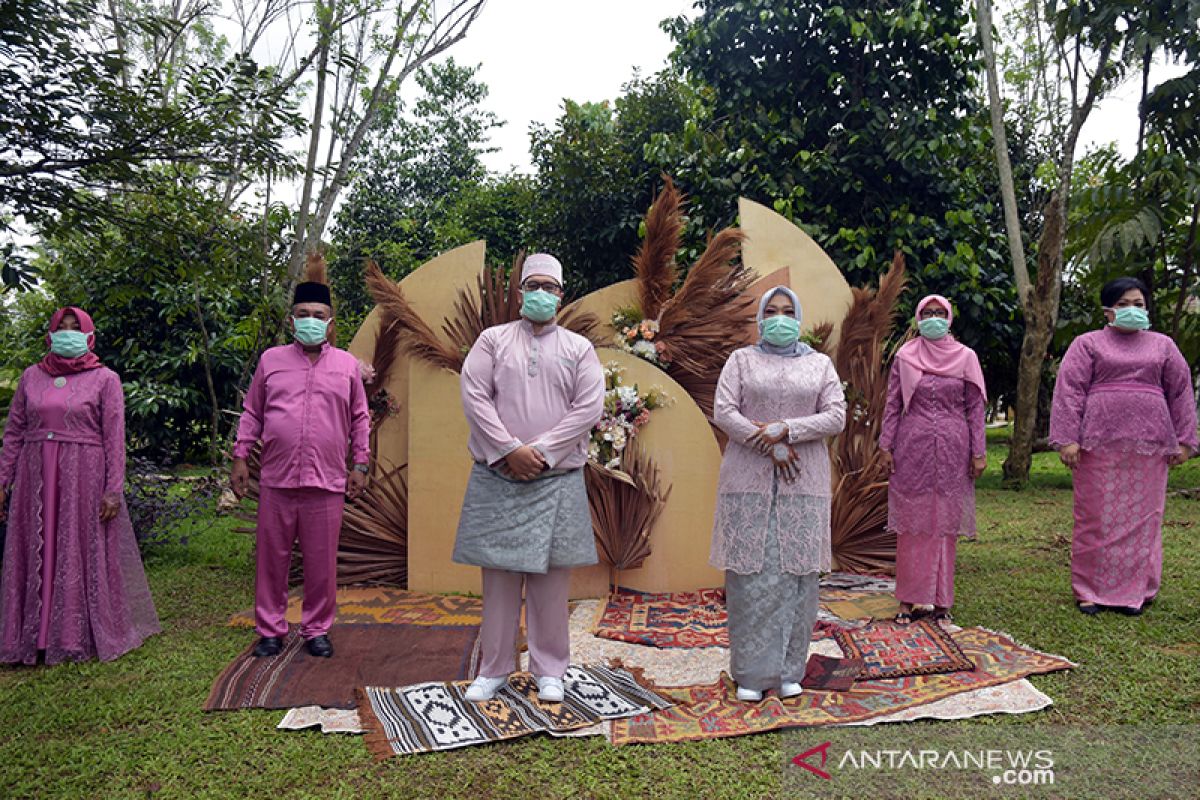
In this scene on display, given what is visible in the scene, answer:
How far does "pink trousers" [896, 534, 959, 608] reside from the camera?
4582 mm

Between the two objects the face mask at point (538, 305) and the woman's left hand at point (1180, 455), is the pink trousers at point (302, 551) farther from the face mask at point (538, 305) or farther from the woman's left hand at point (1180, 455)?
the woman's left hand at point (1180, 455)

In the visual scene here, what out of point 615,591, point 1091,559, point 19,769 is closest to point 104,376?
point 19,769

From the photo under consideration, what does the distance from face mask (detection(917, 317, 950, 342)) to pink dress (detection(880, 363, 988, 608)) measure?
0.70 ft

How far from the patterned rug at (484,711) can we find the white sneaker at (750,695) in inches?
11.8

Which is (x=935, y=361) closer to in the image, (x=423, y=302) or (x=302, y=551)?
(x=423, y=302)

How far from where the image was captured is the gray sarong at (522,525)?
3438 millimetres

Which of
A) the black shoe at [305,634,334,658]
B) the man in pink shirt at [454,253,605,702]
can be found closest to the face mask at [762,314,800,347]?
the man in pink shirt at [454,253,605,702]

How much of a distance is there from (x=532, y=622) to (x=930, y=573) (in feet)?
7.22

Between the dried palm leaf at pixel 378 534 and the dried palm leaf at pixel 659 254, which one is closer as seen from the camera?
the dried palm leaf at pixel 378 534

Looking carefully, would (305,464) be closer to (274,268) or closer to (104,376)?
(104,376)

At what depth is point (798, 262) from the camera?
618 cm

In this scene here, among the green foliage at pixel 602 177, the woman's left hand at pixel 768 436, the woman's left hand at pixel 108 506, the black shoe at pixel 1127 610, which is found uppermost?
the green foliage at pixel 602 177

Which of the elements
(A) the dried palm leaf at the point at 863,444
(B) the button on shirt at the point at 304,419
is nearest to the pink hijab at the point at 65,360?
(B) the button on shirt at the point at 304,419

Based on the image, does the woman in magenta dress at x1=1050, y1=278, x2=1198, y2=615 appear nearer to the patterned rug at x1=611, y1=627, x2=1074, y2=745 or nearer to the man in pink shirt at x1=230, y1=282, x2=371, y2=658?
the patterned rug at x1=611, y1=627, x2=1074, y2=745
